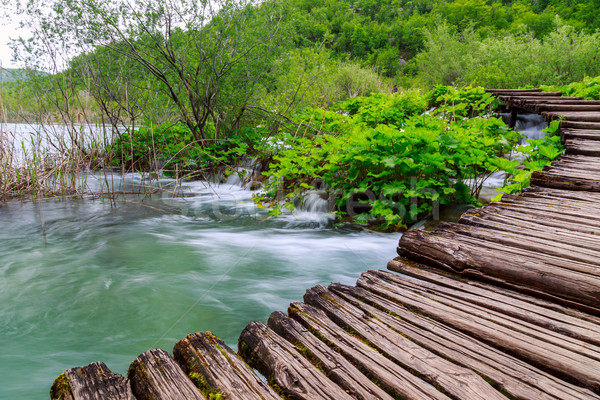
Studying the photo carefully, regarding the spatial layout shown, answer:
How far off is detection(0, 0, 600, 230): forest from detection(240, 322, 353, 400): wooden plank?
9.78 feet

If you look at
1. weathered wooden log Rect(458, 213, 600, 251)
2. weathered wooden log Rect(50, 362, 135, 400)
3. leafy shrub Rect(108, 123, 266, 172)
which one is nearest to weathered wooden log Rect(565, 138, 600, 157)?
weathered wooden log Rect(458, 213, 600, 251)

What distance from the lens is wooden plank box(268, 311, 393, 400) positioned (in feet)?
4.21

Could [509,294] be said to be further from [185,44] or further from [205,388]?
[185,44]

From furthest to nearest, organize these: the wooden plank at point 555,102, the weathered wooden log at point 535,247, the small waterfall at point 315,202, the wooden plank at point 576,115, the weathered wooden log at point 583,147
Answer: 1. the wooden plank at point 555,102
2. the wooden plank at point 576,115
3. the small waterfall at point 315,202
4. the weathered wooden log at point 583,147
5. the weathered wooden log at point 535,247

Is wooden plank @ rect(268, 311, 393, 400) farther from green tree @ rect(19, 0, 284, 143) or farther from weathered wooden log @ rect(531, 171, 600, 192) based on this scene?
green tree @ rect(19, 0, 284, 143)

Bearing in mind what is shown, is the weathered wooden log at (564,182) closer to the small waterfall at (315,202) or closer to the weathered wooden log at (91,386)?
the small waterfall at (315,202)

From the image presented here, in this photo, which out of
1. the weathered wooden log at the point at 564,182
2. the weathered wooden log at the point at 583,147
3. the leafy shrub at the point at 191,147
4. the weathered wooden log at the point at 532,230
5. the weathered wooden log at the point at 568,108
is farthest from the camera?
the leafy shrub at the point at 191,147

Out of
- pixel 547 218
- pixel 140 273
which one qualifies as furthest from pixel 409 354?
pixel 140 273

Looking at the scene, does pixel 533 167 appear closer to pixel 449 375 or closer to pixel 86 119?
pixel 449 375

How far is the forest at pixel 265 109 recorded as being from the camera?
4.61 meters

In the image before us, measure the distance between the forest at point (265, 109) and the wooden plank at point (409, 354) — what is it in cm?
264

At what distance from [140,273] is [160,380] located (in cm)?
260

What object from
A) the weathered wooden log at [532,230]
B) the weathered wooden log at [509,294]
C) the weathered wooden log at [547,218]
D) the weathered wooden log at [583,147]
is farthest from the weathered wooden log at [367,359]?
the weathered wooden log at [583,147]

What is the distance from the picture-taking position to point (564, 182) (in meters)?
3.69
